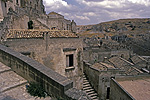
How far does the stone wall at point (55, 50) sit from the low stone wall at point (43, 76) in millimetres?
3247

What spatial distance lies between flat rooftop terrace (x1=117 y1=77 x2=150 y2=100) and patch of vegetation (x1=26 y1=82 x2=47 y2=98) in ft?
23.0

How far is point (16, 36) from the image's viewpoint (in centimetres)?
877

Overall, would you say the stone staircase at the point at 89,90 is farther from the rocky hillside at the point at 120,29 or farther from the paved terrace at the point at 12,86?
the rocky hillside at the point at 120,29

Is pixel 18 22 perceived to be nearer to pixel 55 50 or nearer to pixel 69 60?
pixel 55 50

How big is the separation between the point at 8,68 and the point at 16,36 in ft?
13.7

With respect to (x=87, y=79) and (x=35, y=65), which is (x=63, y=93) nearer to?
(x=35, y=65)

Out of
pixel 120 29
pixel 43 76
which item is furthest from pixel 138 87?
pixel 120 29

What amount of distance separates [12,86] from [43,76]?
1.18m

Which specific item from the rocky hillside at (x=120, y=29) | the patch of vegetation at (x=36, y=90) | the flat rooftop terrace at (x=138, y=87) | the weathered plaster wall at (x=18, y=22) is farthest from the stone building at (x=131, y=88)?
the rocky hillside at (x=120, y=29)

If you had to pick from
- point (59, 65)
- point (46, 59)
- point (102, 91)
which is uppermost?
point (46, 59)

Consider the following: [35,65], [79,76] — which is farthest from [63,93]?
[79,76]

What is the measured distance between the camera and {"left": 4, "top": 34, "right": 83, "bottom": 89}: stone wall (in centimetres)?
888

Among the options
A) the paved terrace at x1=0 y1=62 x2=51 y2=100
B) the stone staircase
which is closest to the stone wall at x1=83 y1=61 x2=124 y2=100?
the stone staircase

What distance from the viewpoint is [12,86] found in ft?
13.7
